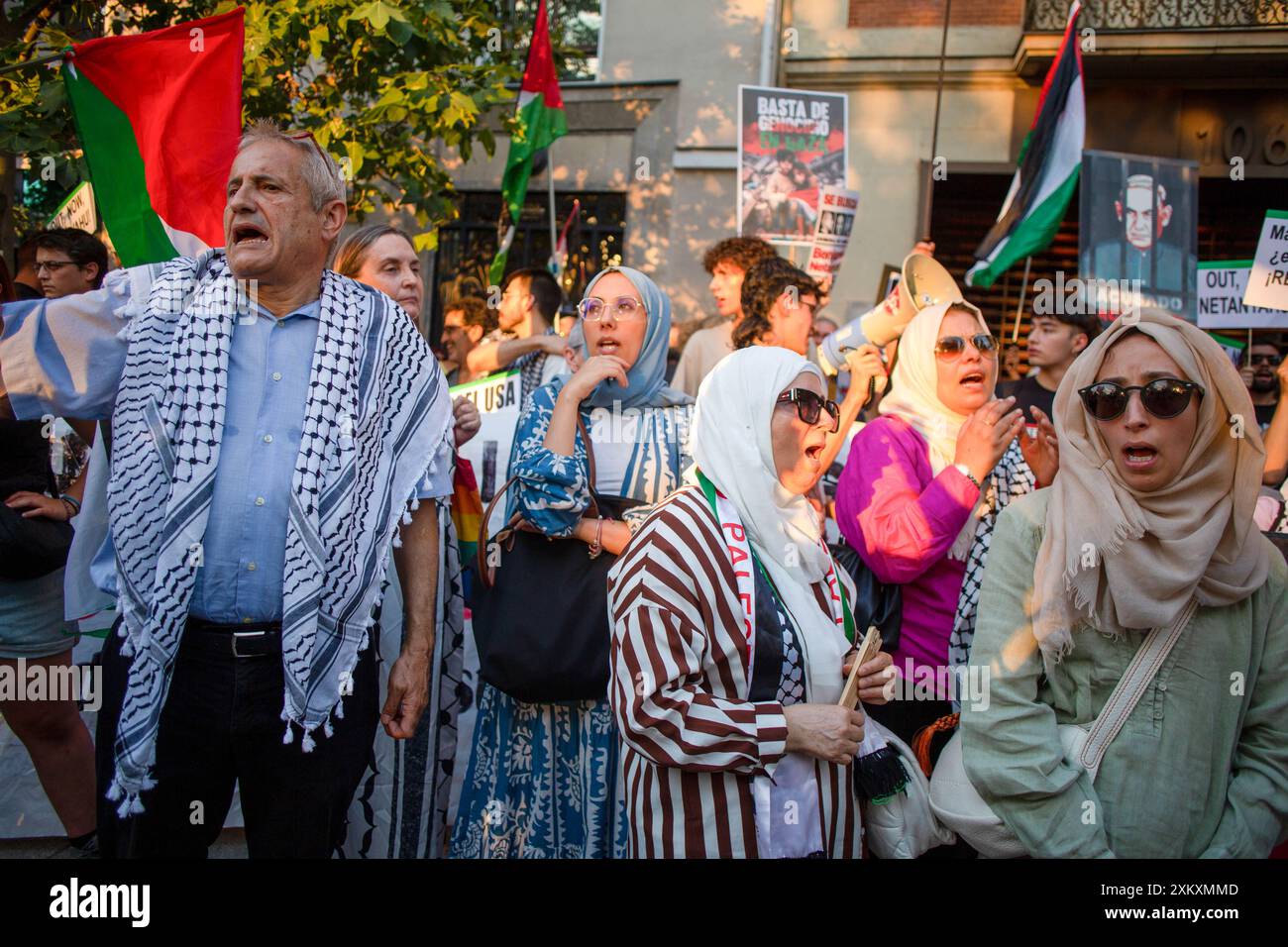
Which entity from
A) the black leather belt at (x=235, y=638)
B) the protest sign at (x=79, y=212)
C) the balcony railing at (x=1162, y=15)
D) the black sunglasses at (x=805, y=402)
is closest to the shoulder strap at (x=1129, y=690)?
the black sunglasses at (x=805, y=402)

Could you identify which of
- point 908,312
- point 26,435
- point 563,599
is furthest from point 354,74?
point 563,599

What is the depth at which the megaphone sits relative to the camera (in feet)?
13.4

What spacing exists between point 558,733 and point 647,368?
4.25ft

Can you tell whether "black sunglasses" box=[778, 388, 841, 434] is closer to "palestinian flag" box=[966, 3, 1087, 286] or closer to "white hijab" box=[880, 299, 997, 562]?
"white hijab" box=[880, 299, 997, 562]

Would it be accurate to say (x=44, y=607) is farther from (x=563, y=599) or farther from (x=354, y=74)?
(x=354, y=74)

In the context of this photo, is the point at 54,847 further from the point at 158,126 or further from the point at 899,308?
the point at 899,308

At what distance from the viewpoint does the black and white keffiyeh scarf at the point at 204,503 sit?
2.38 meters

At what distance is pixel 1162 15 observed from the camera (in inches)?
427

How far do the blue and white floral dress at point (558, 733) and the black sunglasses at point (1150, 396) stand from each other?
1275mm

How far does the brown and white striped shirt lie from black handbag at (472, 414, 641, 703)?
29.0 inches

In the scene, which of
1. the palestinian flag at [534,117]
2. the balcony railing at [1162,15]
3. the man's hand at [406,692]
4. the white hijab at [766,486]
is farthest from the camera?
the balcony railing at [1162,15]

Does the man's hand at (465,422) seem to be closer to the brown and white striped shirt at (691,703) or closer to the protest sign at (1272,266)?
the brown and white striped shirt at (691,703)

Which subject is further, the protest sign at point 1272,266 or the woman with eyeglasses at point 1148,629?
the protest sign at point 1272,266

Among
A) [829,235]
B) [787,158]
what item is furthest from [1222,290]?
[787,158]
